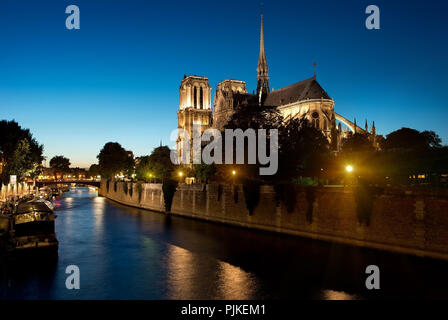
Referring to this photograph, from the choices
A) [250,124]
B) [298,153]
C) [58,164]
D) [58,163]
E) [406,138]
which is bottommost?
[298,153]

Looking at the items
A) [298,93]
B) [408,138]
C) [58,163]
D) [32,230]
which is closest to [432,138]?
[408,138]

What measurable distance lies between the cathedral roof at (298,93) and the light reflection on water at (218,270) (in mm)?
45742

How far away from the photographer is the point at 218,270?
19.4 m

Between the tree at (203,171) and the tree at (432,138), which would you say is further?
the tree at (432,138)

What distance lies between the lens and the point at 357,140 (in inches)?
2469

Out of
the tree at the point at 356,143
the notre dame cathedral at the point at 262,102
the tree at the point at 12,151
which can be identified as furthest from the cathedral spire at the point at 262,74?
the tree at the point at 12,151

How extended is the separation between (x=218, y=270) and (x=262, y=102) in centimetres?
6947

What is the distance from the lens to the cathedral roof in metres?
68.8

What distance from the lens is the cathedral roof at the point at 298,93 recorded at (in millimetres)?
68750

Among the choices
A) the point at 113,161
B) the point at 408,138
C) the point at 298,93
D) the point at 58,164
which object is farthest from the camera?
the point at 58,164

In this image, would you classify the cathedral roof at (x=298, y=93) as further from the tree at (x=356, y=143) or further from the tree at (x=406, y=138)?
the tree at (x=406, y=138)

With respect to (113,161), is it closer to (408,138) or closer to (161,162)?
(161,162)

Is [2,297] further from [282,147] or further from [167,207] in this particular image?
[167,207]
